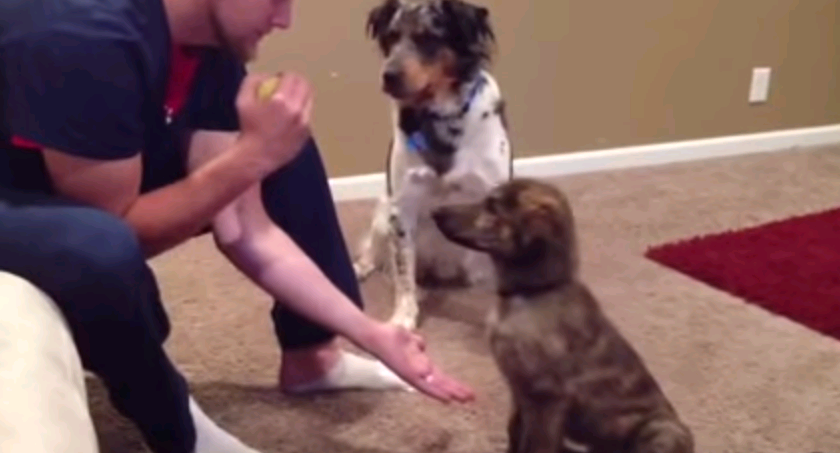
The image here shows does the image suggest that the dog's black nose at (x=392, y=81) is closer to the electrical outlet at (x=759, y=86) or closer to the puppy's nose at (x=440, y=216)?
the puppy's nose at (x=440, y=216)

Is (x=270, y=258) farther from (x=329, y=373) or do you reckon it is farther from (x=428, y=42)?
(x=428, y=42)

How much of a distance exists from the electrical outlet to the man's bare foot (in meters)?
2.35

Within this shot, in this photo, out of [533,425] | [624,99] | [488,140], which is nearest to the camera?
[533,425]

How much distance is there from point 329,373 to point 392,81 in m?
0.79

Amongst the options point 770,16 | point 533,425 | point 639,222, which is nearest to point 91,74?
point 533,425

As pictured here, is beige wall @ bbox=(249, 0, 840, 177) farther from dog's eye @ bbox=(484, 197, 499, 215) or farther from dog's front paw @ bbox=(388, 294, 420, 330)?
dog's eye @ bbox=(484, 197, 499, 215)

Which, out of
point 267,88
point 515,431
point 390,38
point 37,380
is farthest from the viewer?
point 390,38

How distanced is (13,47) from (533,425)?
93 centimetres

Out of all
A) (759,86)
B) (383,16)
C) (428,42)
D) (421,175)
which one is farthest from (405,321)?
(759,86)

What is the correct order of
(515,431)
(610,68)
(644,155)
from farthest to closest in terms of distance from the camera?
(644,155) → (610,68) → (515,431)

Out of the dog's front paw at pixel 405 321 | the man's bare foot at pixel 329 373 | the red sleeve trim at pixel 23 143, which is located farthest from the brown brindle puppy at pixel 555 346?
the dog's front paw at pixel 405 321

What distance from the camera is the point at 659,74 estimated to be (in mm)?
3896

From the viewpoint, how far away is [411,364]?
176 cm

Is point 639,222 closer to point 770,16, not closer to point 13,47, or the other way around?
point 770,16
